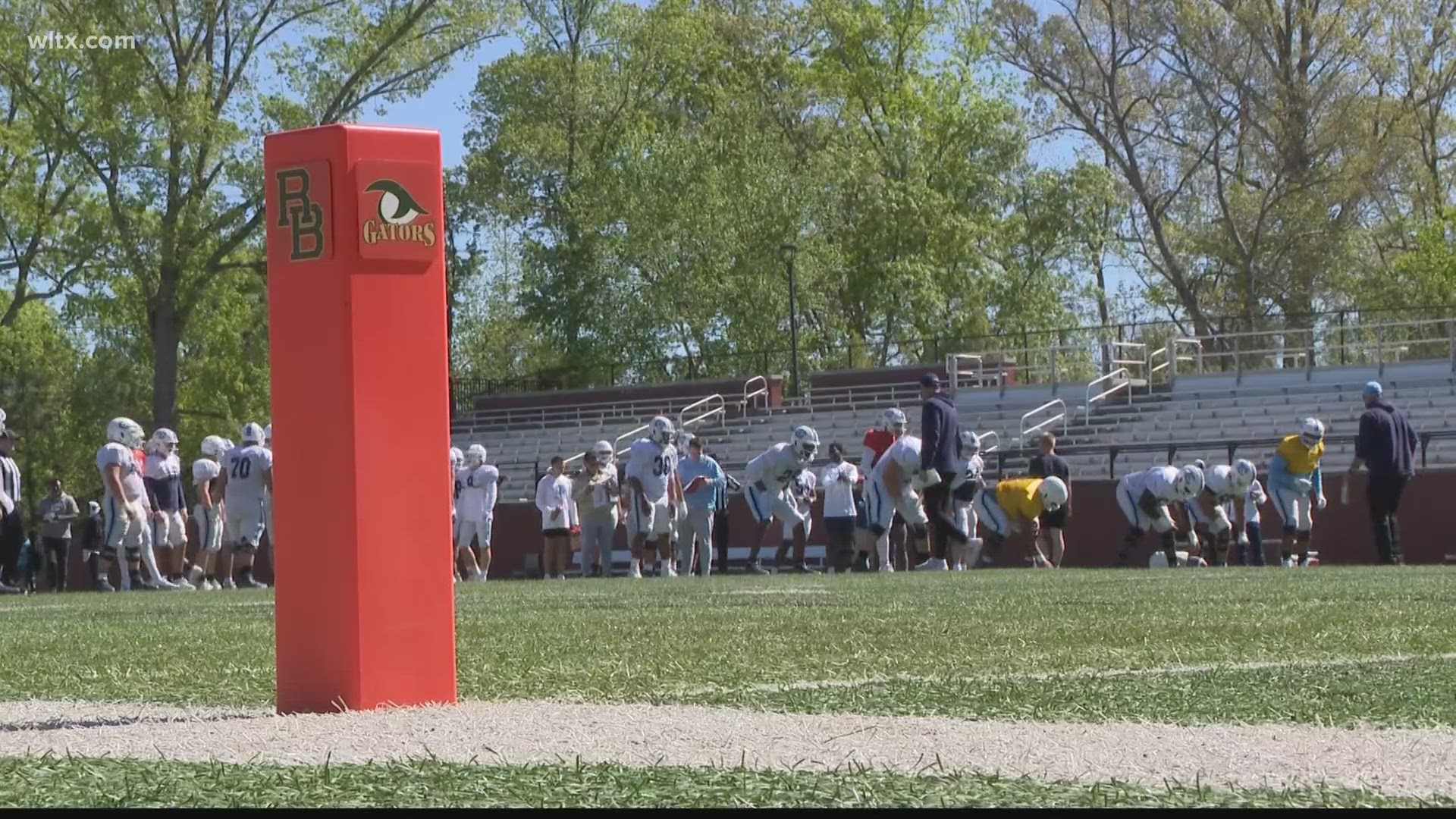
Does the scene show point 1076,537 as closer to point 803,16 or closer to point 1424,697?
point 1424,697

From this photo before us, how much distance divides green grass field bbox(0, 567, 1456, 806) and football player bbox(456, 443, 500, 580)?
1154cm

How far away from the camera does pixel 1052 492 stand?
23406 millimetres

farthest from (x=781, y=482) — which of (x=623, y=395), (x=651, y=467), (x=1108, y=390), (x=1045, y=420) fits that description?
(x=623, y=395)

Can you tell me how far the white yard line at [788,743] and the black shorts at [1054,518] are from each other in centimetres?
1878

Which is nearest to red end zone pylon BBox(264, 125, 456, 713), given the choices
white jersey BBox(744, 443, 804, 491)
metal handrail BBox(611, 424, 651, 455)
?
white jersey BBox(744, 443, 804, 491)

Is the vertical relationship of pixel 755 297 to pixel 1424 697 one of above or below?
above

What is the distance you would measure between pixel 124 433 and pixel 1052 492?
9.76 meters

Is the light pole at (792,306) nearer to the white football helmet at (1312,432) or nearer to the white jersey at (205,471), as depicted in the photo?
the white jersey at (205,471)

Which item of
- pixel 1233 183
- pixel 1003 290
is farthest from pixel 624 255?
pixel 1233 183

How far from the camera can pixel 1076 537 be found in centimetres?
3006

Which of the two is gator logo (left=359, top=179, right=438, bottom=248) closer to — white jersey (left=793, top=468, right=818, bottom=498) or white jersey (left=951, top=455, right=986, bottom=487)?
white jersey (left=951, top=455, right=986, bottom=487)

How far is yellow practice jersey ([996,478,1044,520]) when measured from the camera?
932 inches

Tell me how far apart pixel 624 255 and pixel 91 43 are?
1616 cm
